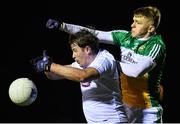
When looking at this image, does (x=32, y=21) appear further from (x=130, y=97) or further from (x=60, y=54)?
(x=130, y=97)

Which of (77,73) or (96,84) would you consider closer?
(77,73)

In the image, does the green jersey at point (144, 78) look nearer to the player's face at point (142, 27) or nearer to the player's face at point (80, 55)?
the player's face at point (142, 27)

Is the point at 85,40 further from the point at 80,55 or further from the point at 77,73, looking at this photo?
the point at 77,73

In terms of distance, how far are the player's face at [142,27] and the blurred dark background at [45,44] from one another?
4.89ft

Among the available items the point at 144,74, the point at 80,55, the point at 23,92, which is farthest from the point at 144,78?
the point at 23,92

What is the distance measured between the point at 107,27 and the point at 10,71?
3.20ft

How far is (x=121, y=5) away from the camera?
5.25m

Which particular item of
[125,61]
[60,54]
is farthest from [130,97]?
[60,54]

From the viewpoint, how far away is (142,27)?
3615mm

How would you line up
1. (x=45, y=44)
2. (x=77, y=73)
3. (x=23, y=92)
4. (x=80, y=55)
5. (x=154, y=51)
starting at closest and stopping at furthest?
(x=77, y=73) < (x=80, y=55) < (x=23, y=92) < (x=154, y=51) < (x=45, y=44)

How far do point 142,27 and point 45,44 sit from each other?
168cm

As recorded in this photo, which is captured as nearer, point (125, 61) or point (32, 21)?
point (125, 61)

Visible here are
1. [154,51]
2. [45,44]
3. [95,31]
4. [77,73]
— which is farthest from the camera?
[45,44]

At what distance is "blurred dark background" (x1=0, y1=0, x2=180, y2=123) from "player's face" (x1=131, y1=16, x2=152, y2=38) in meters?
1.49
